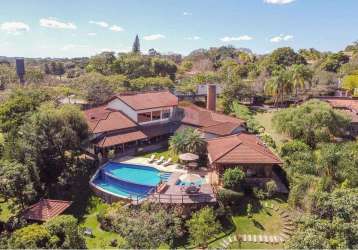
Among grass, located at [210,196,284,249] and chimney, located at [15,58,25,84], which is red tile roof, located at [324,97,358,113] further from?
chimney, located at [15,58,25,84]

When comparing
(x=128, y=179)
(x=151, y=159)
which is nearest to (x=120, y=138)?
(x=151, y=159)

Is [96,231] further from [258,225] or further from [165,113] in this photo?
[165,113]

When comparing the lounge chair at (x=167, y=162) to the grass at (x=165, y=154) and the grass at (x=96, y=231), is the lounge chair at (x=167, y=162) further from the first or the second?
the grass at (x=96, y=231)

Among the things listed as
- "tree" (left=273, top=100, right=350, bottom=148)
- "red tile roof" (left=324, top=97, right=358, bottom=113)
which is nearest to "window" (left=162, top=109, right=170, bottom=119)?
"tree" (left=273, top=100, right=350, bottom=148)

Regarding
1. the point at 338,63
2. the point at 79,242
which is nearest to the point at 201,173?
the point at 79,242

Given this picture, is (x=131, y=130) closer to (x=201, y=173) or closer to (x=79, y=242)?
(x=201, y=173)

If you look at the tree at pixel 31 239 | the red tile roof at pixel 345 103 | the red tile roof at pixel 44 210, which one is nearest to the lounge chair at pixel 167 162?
the red tile roof at pixel 44 210
